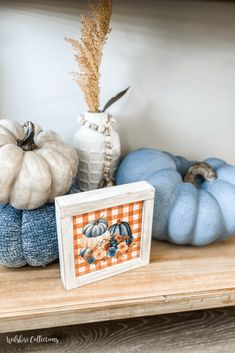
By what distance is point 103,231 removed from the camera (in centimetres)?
53

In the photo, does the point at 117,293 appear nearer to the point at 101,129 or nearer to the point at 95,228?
the point at 95,228

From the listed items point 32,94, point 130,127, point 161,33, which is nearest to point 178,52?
point 161,33

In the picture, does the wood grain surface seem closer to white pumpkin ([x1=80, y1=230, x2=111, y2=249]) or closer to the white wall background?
white pumpkin ([x1=80, y1=230, x2=111, y2=249])

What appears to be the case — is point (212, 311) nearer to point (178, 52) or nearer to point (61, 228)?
point (61, 228)

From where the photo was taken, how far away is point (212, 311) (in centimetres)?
69

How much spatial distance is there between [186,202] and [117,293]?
0.68 ft

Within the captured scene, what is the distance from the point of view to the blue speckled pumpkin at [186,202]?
0.59 metres

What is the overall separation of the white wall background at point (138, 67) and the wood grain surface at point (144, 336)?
43 cm

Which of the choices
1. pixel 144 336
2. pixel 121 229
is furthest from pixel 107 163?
pixel 144 336

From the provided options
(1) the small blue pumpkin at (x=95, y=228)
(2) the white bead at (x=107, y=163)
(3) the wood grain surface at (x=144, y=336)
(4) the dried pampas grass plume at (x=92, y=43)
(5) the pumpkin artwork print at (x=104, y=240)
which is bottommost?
(3) the wood grain surface at (x=144, y=336)

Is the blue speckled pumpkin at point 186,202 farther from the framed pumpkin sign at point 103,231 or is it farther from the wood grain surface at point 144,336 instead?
the wood grain surface at point 144,336

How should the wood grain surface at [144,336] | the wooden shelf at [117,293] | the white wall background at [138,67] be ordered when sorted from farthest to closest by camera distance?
the white wall background at [138,67] → the wood grain surface at [144,336] → the wooden shelf at [117,293]

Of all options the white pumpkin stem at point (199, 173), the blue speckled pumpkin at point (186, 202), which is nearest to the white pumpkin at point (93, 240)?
the blue speckled pumpkin at point (186, 202)

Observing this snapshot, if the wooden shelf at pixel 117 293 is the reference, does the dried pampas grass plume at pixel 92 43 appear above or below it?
above
